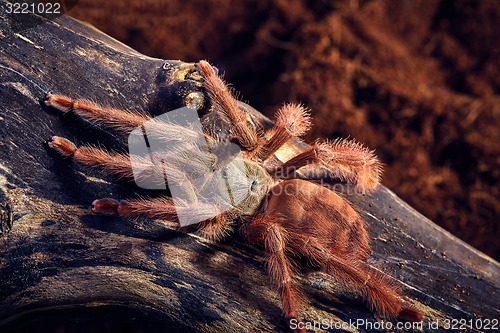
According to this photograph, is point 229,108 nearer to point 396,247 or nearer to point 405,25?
point 396,247

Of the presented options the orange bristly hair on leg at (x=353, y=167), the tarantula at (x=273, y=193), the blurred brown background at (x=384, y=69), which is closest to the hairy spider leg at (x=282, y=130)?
the tarantula at (x=273, y=193)

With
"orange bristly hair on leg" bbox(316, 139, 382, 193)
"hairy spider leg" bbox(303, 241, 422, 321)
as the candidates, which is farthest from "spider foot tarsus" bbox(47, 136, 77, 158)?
"orange bristly hair on leg" bbox(316, 139, 382, 193)

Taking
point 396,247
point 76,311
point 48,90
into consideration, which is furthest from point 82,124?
point 396,247

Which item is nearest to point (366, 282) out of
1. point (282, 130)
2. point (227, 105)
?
point (282, 130)

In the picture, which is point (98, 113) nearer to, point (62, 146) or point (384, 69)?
point (62, 146)

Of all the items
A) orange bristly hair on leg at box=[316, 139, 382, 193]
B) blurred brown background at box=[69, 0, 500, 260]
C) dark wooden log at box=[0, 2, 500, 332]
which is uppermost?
blurred brown background at box=[69, 0, 500, 260]

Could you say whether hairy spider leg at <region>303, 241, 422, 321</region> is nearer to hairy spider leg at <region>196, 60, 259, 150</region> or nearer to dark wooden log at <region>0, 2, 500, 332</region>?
dark wooden log at <region>0, 2, 500, 332</region>
